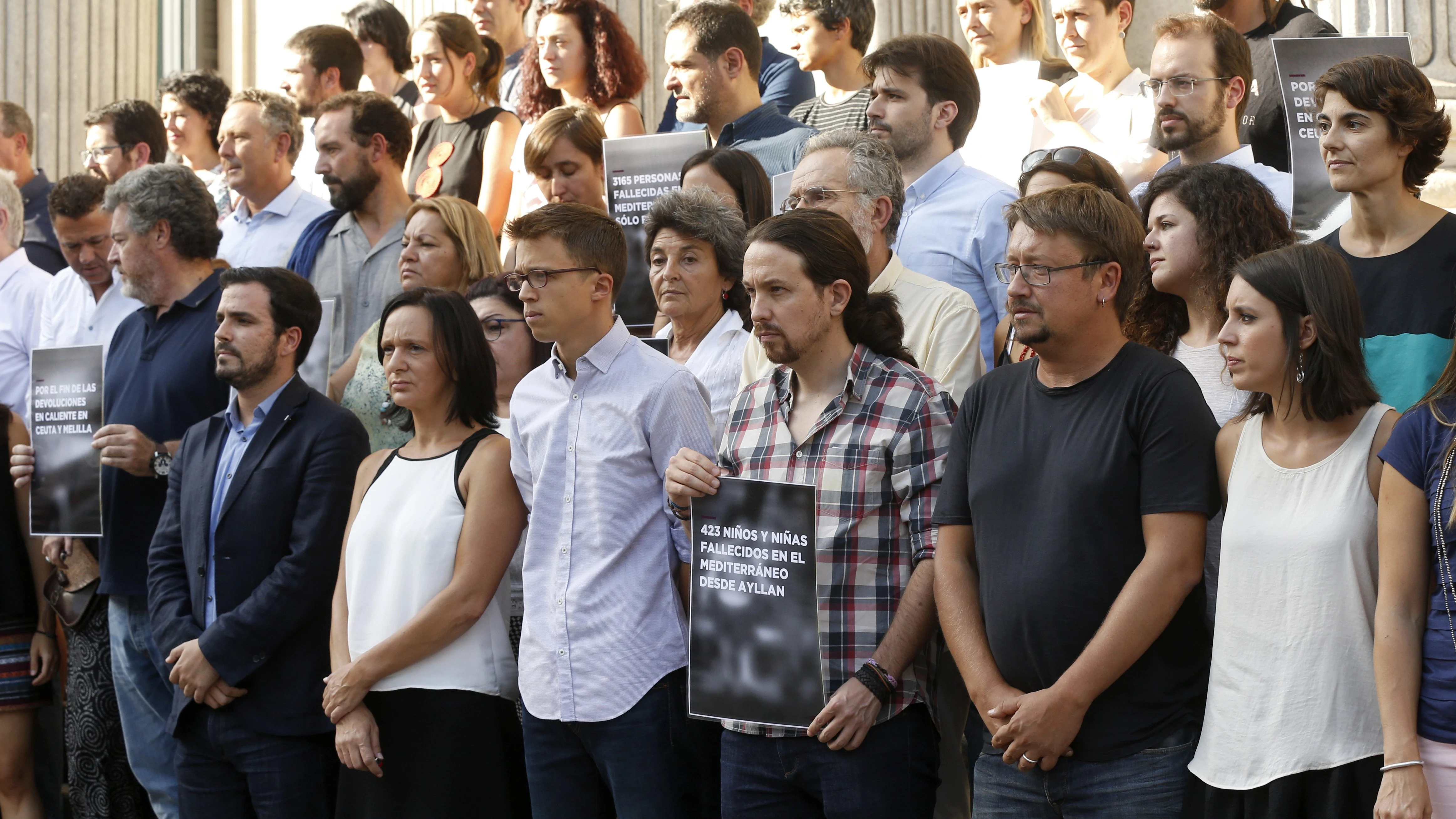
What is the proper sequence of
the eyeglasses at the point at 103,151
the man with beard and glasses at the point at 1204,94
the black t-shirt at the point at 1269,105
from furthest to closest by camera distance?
the eyeglasses at the point at 103,151, the black t-shirt at the point at 1269,105, the man with beard and glasses at the point at 1204,94

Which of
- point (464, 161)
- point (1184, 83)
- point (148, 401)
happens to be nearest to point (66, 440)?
point (148, 401)

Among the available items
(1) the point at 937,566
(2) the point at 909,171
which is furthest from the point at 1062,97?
(1) the point at 937,566

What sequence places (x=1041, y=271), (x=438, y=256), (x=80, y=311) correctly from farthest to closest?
(x=80, y=311)
(x=438, y=256)
(x=1041, y=271)

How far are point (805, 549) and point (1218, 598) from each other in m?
0.86

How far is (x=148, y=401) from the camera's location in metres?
5.16

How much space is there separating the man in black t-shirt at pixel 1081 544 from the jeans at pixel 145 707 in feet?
10.0

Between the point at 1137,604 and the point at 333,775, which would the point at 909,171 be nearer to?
the point at 1137,604

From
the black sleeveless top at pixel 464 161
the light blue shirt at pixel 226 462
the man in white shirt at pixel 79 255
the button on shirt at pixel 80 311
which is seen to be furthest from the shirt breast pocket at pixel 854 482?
the man in white shirt at pixel 79 255

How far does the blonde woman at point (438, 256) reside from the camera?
17.3 ft

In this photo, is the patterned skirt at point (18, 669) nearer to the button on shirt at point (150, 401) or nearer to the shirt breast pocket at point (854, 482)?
the button on shirt at point (150, 401)

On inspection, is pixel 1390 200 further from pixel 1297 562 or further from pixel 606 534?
pixel 606 534

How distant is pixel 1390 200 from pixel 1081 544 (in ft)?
4.41

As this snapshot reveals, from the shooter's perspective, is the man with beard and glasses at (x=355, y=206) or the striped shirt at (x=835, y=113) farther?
the man with beard and glasses at (x=355, y=206)

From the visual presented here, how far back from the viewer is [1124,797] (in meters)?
2.90
